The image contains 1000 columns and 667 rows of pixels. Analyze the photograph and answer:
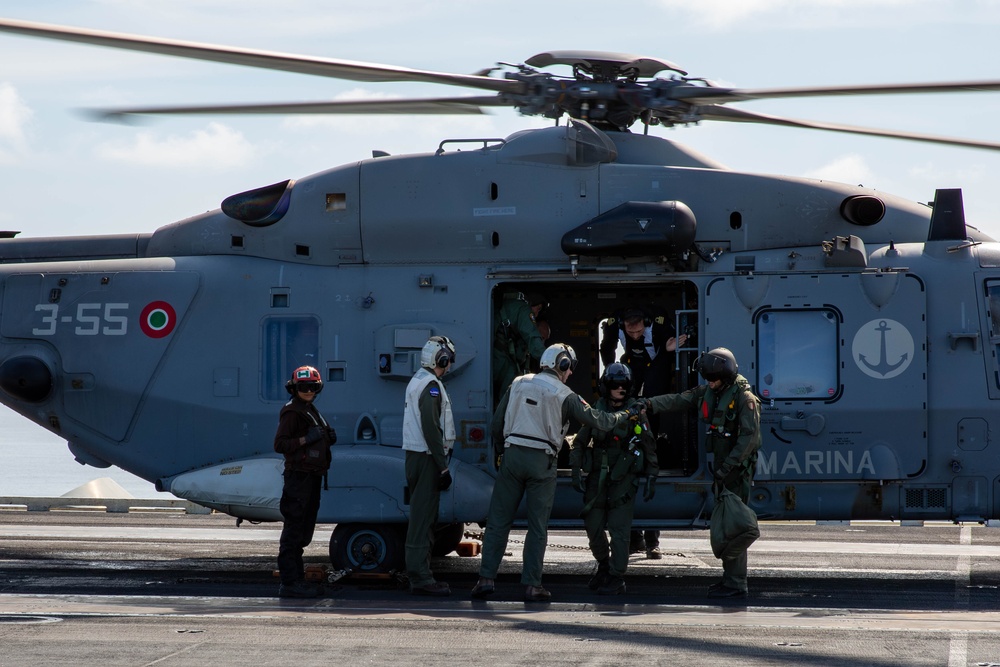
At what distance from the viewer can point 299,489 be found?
923 cm

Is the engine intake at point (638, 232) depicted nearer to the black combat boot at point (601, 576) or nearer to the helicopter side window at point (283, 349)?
the helicopter side window at point (283, 349)

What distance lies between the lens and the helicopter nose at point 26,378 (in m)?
10.5

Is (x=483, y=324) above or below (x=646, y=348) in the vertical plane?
above

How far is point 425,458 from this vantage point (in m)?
9.39

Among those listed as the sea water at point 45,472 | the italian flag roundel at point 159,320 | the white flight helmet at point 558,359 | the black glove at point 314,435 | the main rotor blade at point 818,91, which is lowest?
the sea water at point 45,472

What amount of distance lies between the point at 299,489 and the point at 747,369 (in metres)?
3.92

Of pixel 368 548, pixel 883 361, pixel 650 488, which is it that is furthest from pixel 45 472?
pixel 883 361

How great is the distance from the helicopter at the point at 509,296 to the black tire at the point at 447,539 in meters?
1.47

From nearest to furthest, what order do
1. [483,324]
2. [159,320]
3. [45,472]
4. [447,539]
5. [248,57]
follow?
[248,57], [483,324], [159,320], [447,539], [45,472]

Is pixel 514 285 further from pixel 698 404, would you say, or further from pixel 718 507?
pixel 718 507

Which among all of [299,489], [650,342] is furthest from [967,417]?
[299,489]

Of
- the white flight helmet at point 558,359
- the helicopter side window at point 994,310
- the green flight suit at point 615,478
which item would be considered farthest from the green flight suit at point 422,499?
the helicopter side window at point 994,310

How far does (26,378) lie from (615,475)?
5425mm

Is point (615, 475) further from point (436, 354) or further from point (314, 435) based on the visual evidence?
point (314, 435)
